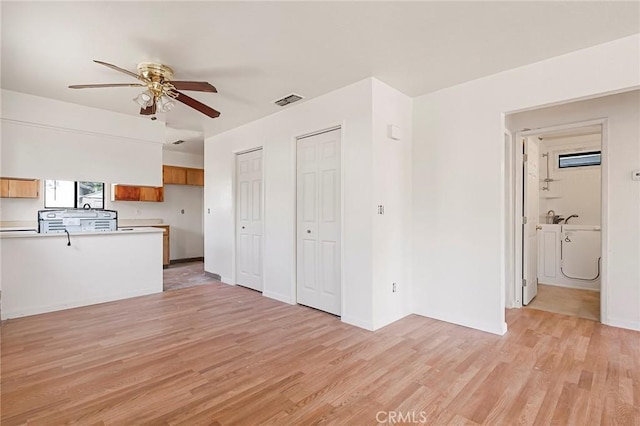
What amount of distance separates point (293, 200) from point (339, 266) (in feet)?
3.54

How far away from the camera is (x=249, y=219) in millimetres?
4895

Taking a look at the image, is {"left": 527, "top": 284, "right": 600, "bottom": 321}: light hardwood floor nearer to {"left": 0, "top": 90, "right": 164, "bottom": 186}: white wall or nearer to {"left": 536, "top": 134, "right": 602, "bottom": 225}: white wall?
{"left": 536, "top": 134, "right": 602, "bottom": 225}: white wall

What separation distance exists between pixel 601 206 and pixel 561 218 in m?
2.53

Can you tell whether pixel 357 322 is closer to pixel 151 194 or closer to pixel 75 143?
pixel 75 143

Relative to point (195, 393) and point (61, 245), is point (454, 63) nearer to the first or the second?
point (195, 393)

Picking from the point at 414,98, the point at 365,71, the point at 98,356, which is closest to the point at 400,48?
the point at 365,71

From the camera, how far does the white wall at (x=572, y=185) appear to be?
17.3ft

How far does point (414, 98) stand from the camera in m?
3.69

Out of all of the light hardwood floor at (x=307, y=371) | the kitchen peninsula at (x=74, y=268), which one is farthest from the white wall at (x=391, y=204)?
the kitchen peninsula at (x=74, y=268)

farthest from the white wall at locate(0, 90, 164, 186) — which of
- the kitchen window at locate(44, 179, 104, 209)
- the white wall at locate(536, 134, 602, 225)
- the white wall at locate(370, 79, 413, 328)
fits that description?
the white wall at locate(536, 134, 602, 225)

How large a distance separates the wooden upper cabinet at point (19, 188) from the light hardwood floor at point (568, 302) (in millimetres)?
7647

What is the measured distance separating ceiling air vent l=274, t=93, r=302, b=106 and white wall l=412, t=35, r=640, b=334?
4.73 feet

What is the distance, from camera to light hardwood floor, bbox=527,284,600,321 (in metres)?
3.67

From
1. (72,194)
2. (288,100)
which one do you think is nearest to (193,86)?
(288,100)
